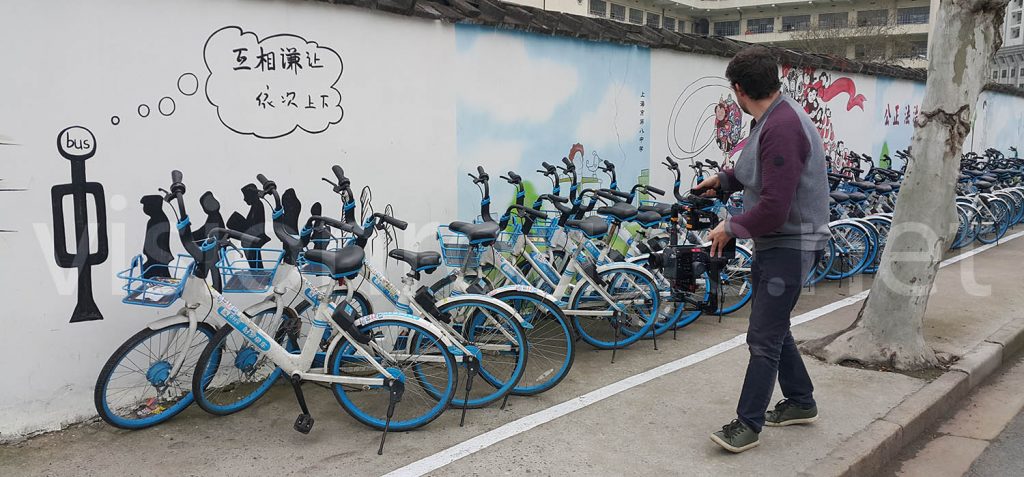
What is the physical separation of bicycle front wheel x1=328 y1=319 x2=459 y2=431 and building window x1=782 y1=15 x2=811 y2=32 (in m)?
60.0

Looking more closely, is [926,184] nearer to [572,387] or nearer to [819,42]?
[572,387]

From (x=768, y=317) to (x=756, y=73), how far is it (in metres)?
1.21

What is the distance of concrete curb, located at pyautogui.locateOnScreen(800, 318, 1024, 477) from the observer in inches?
145

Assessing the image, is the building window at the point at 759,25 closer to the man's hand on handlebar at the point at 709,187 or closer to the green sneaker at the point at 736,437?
the man's hand on handlebar at the point at 709,187

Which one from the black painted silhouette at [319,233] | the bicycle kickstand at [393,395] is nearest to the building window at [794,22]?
the black painted silhouette at [319,233]

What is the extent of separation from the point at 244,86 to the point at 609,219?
9.34 ft

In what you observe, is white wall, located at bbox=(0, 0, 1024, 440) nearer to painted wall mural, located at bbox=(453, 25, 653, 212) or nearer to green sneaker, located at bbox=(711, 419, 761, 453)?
painted wall mural, located at bbox=(453, 25, 653, 212)

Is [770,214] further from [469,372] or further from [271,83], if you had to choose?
[271,83]

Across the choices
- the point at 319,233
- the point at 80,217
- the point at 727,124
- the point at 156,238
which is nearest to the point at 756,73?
the point at 319,233

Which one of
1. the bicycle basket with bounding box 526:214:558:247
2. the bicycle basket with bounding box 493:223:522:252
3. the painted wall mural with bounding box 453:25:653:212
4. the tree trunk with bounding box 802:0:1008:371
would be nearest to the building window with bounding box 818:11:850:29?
the painted wall mural with bounding box 453:25:653:212

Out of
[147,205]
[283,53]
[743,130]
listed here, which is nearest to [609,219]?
[283,53]

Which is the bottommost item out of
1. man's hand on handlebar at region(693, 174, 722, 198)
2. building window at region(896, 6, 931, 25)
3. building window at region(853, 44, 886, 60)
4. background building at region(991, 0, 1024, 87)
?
man's hand on handlebar at region(693, 174, 722, 198)

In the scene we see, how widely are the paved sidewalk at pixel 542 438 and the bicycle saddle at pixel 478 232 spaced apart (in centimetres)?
101

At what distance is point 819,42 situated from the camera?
3647cm
